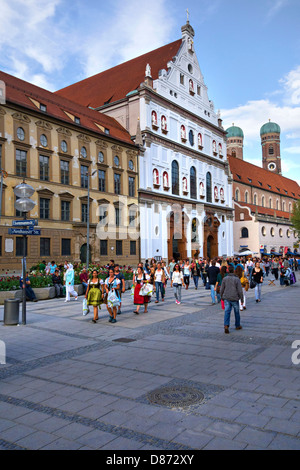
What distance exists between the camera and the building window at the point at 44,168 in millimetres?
30859

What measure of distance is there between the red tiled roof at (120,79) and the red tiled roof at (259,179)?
27361mm

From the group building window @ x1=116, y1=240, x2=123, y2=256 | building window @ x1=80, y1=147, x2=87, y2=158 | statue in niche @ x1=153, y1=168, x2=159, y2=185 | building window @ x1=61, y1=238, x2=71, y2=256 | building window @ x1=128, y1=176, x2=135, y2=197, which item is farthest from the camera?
statue in niche @ x1=153, y1=168, x2=159, y2=185

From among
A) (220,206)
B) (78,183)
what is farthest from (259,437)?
(220,206)

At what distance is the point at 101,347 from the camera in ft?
30.0

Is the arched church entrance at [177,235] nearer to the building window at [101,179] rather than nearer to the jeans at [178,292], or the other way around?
the building window at [101,179]

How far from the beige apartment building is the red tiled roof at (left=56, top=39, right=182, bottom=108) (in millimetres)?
7788

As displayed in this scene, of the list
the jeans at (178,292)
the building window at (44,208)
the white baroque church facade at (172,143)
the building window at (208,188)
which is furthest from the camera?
the building window at (208,188)

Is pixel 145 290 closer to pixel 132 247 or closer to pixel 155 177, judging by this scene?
pixel 132 247

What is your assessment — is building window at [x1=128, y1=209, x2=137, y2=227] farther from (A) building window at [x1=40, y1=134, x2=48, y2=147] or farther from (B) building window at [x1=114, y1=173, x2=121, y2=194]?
(A) building window at [x1=40, y1=134, x2=48, y2=147]

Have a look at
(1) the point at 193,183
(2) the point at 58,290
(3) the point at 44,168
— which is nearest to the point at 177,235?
(1) the point at 193,183

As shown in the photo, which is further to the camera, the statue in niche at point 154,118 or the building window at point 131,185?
the statue in niche at point 154,118

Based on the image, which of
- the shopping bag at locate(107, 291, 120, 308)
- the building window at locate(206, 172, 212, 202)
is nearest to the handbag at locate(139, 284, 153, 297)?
the shopping bag at locate(107, 291, 120, 308)

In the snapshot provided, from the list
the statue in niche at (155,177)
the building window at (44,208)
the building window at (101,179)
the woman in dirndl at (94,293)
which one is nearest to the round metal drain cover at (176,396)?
the woman in dirndl at (94,293)

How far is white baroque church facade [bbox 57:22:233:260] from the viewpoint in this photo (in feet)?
139
